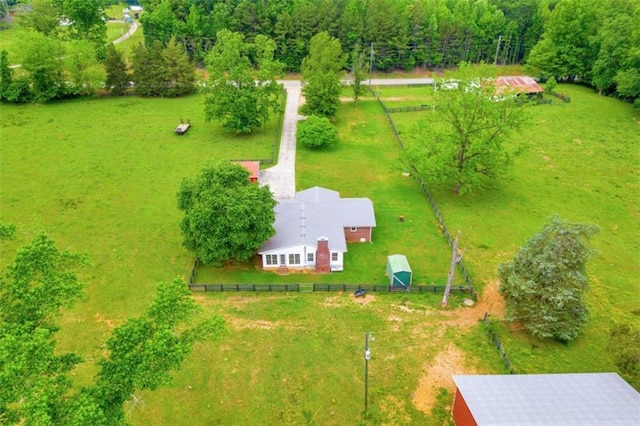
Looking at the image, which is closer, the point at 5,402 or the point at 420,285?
the point at 5,402

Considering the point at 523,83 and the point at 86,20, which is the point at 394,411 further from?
the point at 86,20

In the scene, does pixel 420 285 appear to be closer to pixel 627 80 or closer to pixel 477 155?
pixel 477 155


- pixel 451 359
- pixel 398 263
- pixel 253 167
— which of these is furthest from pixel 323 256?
pixel 253 167

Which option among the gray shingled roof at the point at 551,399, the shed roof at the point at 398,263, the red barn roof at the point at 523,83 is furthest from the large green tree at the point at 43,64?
the gray shingled roof at the point at 551,399

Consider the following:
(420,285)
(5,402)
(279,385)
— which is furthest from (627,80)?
(5,402)

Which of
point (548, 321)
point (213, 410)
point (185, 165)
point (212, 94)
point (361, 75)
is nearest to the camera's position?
point (213, 410)

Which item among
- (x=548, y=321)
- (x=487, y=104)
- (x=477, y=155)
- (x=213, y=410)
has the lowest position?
(x=213, y=410)

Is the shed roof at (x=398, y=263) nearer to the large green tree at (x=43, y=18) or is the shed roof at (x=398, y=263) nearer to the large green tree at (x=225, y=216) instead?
the large green tree at (x=225, y=216)
